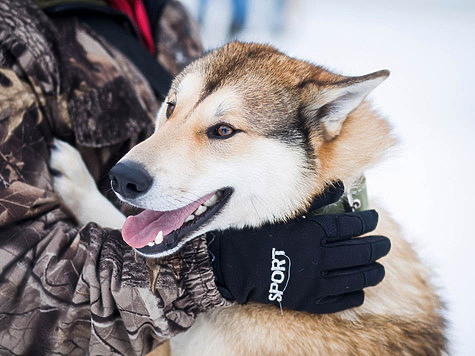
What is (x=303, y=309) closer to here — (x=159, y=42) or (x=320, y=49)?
(x=159, y=42)

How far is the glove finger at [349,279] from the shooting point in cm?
111

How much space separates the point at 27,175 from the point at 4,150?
84mm

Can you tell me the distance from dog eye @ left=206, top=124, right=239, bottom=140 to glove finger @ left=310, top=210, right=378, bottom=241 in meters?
0.32

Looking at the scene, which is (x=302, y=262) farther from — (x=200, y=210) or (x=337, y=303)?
(x=200, y=210)

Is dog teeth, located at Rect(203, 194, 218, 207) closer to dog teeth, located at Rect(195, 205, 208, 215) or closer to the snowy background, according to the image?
dog teeth, located at Rect(195, 205, 208, 215)

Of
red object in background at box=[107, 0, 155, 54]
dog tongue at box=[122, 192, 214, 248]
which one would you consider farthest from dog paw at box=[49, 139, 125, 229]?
red object in background at box=[107, 0, 155, 54]

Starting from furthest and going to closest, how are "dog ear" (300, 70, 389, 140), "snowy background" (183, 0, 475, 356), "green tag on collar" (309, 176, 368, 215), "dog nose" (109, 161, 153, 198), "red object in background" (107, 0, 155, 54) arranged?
1. "snowy background" (183, 0, 475, 356)
2. "red object in background" (107, 0, 155, 54)
3. "green tag on collar" (309, 176, 368, 215)
4. "dog ear" (300, 70, 389, 140)
5. "dog nose" (109, 161, 153, 198)

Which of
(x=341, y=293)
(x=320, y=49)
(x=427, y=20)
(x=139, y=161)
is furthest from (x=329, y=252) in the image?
(x=427, y=20)

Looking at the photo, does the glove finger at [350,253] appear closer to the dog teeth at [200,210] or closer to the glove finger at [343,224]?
the glove finger at [343,224]

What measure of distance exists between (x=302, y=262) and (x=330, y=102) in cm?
45

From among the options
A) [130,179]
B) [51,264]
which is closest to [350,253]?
[130,179]

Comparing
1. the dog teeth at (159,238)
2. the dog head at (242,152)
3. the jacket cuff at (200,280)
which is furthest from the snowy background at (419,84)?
the dog teeth at (159,238)

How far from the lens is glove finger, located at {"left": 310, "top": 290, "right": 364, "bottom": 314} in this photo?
1.13m

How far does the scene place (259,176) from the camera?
1.12 meters
